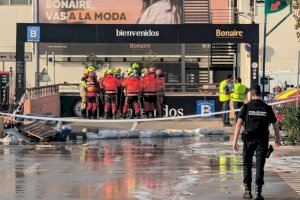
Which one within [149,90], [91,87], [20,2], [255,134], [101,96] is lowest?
[255,134]

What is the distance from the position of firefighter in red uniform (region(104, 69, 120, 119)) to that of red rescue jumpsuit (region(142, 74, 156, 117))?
3.48 ft

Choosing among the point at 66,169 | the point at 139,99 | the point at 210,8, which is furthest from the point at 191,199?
the point at 210,8

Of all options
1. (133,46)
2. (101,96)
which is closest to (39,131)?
(101,96)

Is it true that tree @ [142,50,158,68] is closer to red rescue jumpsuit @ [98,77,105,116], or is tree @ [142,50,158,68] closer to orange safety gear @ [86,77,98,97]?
red rescue jumpsuit @ [98,77,105,116]

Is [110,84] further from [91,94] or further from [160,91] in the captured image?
[160,91]

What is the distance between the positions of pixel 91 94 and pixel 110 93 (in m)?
0.67

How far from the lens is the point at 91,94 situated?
26938 millimetres

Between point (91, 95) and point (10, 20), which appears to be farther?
point (10, 20)

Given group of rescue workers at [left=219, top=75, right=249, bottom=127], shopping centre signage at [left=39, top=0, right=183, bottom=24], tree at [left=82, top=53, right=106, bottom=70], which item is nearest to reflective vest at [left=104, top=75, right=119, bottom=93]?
group of rescue workers at [left=219, top=75, right=249, bottom=127]

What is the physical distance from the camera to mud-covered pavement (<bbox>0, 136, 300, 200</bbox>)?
11.0 meters

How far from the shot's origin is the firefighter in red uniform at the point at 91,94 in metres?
26.9

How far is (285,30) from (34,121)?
3270 cm

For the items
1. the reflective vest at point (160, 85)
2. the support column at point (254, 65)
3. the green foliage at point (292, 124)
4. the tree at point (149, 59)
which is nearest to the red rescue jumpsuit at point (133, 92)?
the reflective vest at point (160, 85)

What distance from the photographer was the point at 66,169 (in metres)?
13.7
